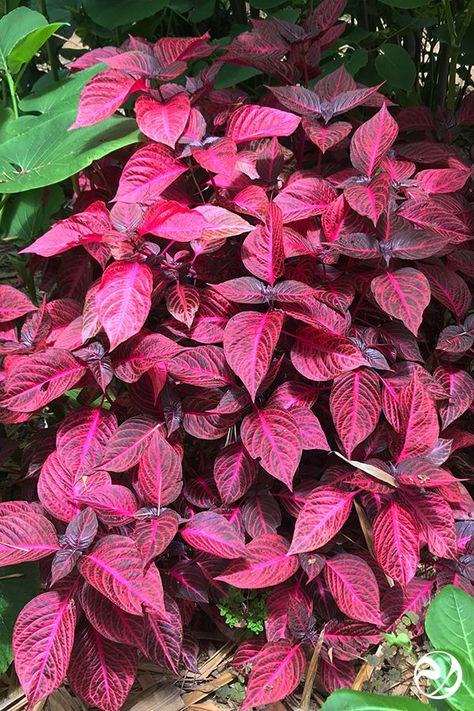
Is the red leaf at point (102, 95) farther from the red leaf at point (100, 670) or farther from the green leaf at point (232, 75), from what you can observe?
the red leaf at point (100, 670)

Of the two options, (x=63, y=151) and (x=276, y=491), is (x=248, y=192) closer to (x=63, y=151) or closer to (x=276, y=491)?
(x=63, y=151)

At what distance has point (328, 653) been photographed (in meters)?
1.14

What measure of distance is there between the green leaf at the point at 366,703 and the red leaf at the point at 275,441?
0.28m

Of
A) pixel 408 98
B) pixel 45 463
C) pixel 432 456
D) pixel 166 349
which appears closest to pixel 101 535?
pixel 45 463

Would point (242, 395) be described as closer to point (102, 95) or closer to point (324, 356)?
point (324, 356)

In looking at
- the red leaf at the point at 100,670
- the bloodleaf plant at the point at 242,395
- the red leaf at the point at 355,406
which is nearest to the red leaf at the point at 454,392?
the bloodleaf plant at the point at 242,395

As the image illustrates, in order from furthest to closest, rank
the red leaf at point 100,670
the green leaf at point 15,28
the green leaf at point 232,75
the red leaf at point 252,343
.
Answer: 1. the green leaf at point 232,75
2. the green leaf at point 15,28
3. the red leaf at point 100,670
4. the red leaf at point 252,343

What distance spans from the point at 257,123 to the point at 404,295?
0.34 metres

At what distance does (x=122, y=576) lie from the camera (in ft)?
3.26

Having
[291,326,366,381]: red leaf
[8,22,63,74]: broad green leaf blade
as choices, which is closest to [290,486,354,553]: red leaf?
[291,326,366,381]: red leaf

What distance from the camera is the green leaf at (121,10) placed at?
160 cm

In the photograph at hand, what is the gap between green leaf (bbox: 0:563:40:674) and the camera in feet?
4.01

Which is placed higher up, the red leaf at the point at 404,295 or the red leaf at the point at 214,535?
the red leaf at the point at 404,295

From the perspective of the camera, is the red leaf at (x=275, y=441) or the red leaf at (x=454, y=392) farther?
the red leaf at (x=454, y=392)
